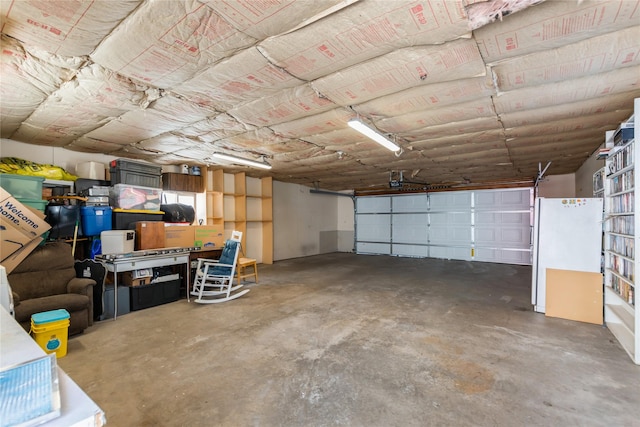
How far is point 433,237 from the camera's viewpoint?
910 cm

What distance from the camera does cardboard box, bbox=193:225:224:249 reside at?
16.4 feet

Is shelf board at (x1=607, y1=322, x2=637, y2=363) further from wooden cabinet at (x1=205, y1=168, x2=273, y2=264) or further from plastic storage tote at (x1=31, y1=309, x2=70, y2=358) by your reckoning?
wooden cabinet at (x1=205, y1=168, x2=273, y2=264)

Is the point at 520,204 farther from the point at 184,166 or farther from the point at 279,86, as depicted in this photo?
the point at 184,166

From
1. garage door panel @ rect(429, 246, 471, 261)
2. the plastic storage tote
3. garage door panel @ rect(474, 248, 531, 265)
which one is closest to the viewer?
the plastic storage tote

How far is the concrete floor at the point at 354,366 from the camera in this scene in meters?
1.87

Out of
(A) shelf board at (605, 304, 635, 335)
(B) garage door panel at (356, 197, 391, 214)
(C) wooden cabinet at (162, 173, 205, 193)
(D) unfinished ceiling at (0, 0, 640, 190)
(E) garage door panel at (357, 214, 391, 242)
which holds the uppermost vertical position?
(D) unfinished ceiling at (0, 0, 640, 190)

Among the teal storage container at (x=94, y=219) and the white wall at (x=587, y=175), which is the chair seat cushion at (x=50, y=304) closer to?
the teal storage container at (x=94, y=219)

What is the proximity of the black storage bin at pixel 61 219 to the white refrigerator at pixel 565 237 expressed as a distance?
21.3 feet

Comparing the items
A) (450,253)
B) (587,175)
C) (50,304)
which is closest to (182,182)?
(50,304)

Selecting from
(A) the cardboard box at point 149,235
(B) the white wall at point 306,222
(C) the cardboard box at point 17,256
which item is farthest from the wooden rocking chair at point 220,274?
(B) the white wall at point 306,222

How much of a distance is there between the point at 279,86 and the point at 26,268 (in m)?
3.44

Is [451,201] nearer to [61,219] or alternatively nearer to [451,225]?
[451,225]

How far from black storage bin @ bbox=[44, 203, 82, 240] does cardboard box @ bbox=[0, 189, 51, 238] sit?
0.58 metres

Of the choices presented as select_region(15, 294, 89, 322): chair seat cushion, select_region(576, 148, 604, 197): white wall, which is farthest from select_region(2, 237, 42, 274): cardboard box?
select_region(576, 148, 604, 197): white wall
